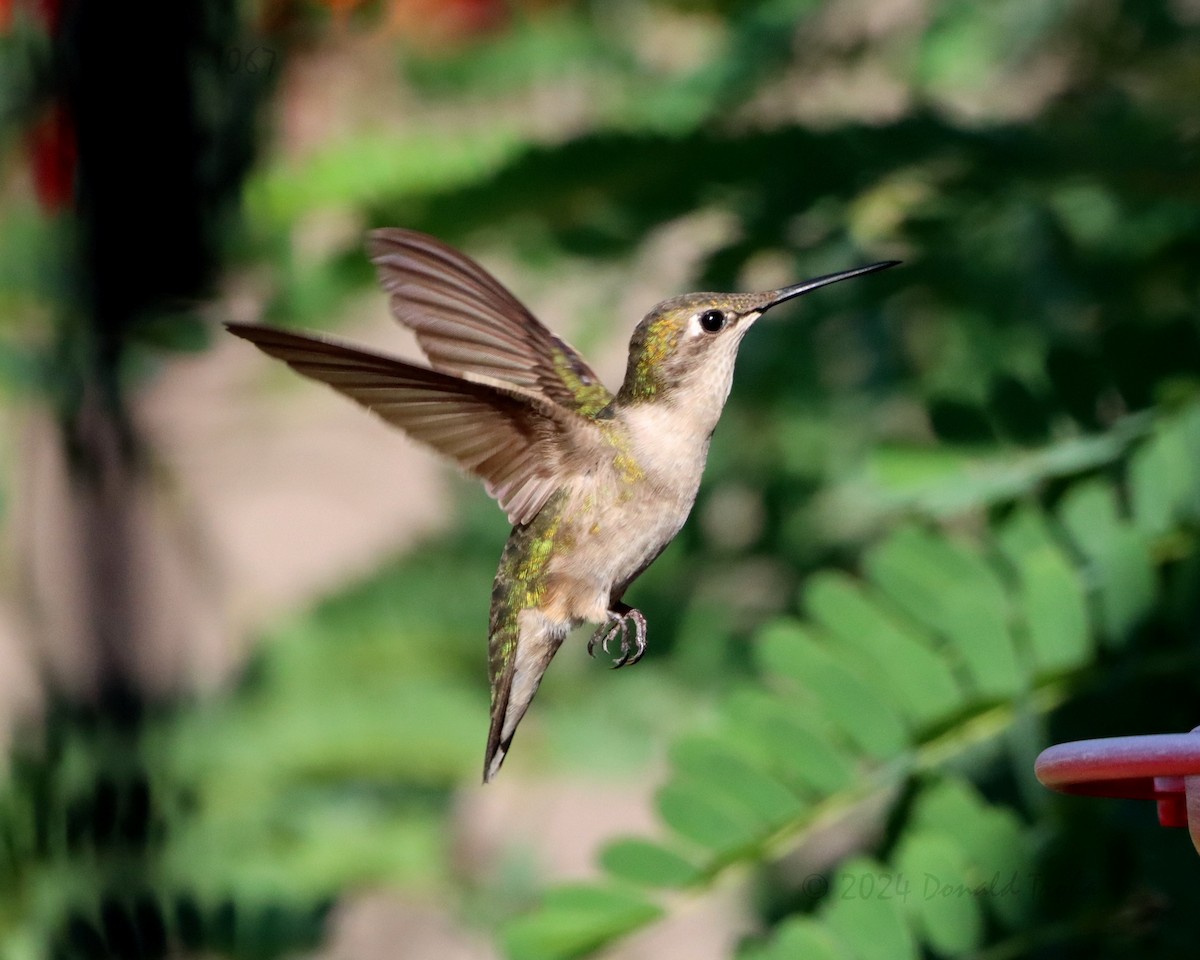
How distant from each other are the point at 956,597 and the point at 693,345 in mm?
385

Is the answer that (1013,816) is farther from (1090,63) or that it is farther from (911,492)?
(1090,63)

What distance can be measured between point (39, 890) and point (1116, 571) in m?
1.09

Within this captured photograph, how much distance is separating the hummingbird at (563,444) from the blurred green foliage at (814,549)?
0.19 meters

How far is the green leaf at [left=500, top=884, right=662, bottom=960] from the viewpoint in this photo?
4.17 ft

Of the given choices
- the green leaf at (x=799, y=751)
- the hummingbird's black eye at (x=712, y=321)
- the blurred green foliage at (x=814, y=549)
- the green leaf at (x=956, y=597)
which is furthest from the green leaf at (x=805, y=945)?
the hummingbird's black eye at (x=712, y=321)

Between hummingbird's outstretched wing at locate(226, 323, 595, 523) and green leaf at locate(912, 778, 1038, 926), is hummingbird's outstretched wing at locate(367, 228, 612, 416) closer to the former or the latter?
hummingbird's outstretched wing at locate(226, 323, 595, 523)

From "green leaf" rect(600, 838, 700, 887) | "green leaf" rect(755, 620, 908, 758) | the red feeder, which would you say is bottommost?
the red feeder

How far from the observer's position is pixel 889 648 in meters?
1.35

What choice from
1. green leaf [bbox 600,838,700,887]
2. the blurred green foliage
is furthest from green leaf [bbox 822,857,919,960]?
green leaf [bbox 600,838,700,887]

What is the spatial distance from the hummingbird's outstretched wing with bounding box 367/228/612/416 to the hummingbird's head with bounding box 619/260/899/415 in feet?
0.32

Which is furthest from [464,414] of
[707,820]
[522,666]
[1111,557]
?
[1111,557]

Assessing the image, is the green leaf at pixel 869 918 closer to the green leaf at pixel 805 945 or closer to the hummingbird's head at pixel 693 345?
the green leaf at pixel 805 945

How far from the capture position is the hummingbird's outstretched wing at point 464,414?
96 cm

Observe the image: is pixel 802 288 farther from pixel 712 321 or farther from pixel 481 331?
pixel 481 331
